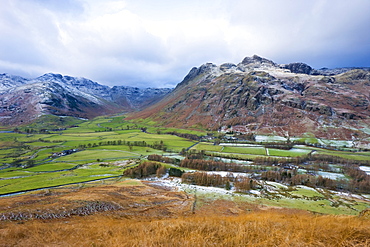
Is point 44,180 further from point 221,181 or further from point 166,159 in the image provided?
point 221,181

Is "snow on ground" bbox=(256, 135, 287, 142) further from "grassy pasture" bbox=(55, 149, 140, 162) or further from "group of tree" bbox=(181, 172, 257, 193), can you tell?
"grassy pasture" bbox=(55, 149, 140, 162)

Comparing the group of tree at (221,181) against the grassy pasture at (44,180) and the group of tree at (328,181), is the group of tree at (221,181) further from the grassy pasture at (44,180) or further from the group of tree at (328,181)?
the grassy pasture at (44,180)

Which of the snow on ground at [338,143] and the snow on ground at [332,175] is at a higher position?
the snow on ground at [338,143]

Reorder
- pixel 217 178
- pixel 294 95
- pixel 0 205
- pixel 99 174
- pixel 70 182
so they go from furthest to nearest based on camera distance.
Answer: pixel 294 95
pixel 99 174
pixel 217 178
pixel 70 182
pixel 0 205

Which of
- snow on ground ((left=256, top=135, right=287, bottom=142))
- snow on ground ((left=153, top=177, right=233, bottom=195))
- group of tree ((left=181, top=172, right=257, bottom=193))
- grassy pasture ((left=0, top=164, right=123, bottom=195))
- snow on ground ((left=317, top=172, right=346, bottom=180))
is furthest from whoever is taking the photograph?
snow on ground ((left=256, top=135, right=287, bottom=142))

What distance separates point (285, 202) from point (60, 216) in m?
47.2

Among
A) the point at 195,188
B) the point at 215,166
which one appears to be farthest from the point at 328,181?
the point at 195,188

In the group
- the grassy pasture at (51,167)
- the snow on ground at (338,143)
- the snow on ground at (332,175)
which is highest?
the snow on ground at (338,143)

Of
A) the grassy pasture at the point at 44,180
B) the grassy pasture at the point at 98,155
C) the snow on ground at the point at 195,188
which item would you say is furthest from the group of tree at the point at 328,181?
the grassy pasture at the point at 98,155

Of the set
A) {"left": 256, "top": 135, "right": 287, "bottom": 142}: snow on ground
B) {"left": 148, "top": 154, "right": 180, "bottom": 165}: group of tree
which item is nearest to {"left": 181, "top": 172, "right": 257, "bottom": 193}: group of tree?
{"left": 148, "top": 154, "right": 180, "bottom": 165}: group of tree

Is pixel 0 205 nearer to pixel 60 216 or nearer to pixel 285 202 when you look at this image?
pixel 60 216

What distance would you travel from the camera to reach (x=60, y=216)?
2559 centimetres

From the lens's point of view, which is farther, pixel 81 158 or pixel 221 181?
pixel 81 158

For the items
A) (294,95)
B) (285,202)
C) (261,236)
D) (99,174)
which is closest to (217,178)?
(285,202)
